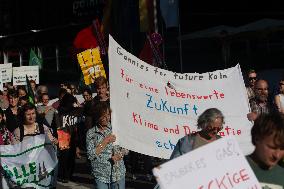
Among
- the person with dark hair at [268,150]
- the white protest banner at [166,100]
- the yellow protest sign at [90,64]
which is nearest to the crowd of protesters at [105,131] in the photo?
the person with dark hair at [268,150]

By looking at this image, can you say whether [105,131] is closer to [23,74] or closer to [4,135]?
[4,135]

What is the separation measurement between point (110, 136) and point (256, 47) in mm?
17545

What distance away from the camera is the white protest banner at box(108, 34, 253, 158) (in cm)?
782

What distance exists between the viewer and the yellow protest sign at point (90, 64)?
1346cm

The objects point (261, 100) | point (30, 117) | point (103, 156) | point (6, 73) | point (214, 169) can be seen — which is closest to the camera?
point (214, 169)

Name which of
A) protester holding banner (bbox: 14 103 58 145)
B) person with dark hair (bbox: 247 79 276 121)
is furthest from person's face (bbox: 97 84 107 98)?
person with dark hair (bbox: 247 79 276 121)

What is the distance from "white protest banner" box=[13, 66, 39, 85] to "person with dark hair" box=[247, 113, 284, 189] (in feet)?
46.4

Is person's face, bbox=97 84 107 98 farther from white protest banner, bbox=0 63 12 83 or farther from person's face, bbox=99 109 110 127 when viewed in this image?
white protest banner, bbox=0 63 12 83

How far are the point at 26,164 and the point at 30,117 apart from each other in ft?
1.64

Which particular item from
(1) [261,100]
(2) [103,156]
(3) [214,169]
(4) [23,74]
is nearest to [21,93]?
(4) [23,74]

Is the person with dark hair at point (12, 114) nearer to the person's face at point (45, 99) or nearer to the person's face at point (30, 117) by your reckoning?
the person's face at point (30, 117)

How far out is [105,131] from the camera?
7059mm

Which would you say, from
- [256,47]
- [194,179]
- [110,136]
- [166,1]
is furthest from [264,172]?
[256,47]

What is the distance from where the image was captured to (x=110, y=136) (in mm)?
7035
